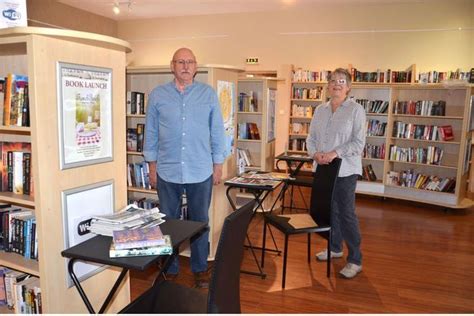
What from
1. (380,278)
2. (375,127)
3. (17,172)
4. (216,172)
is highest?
(375,127)

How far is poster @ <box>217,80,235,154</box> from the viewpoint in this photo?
329 cm

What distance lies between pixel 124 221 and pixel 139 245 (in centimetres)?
28

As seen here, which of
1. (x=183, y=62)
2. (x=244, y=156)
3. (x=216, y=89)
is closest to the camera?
(x=183, y=62)

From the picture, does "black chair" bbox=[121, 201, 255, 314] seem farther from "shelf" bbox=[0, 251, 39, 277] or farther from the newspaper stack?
"shelf" bbox=[0, 251, 39, 277]

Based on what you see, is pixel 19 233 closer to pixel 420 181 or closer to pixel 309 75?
pixel 420 181

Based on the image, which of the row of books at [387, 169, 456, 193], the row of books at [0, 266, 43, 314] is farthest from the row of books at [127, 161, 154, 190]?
the row of books at [387, 169, 456, 193]

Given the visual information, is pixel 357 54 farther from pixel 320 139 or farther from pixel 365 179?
pixel 320 139

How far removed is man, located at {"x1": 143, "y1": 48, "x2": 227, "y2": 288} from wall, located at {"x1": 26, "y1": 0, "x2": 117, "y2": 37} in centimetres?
682

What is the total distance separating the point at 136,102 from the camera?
355cm

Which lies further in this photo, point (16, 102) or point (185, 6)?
point (185, 6)

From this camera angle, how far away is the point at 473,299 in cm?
282

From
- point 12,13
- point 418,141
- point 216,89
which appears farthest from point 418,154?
point 12,13

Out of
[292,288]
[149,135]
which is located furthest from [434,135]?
[149,135]

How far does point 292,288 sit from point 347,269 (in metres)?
0.55
